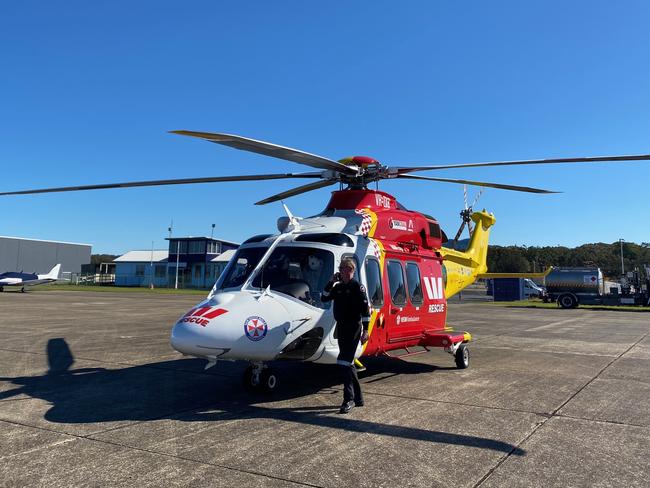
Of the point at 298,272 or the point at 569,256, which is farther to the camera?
the point at 569,256

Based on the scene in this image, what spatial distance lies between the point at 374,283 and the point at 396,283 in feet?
2.67

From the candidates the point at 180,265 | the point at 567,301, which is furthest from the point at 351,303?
the point at 180,265

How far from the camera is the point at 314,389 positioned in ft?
24.7

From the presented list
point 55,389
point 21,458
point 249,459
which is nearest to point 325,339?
point 249,459

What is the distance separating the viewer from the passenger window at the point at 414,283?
29.9ft

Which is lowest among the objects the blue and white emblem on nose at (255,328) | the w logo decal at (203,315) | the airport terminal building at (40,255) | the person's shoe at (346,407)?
the person's shoe at (346,407)

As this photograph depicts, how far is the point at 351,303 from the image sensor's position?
640 cm

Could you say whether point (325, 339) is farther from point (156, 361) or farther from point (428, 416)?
point (156, 361)

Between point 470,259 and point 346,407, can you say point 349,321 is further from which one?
point 470,259

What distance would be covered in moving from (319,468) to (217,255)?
65483 mm

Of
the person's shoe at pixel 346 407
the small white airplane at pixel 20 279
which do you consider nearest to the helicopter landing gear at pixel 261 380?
the person's shoe at pixel 346 407

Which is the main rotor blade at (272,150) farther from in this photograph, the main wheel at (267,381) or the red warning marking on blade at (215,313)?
the main wheel at (267,381)

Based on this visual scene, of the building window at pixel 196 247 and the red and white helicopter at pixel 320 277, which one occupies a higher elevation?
the building window at pixel 196 247

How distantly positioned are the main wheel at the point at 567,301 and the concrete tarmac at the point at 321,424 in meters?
26.2
